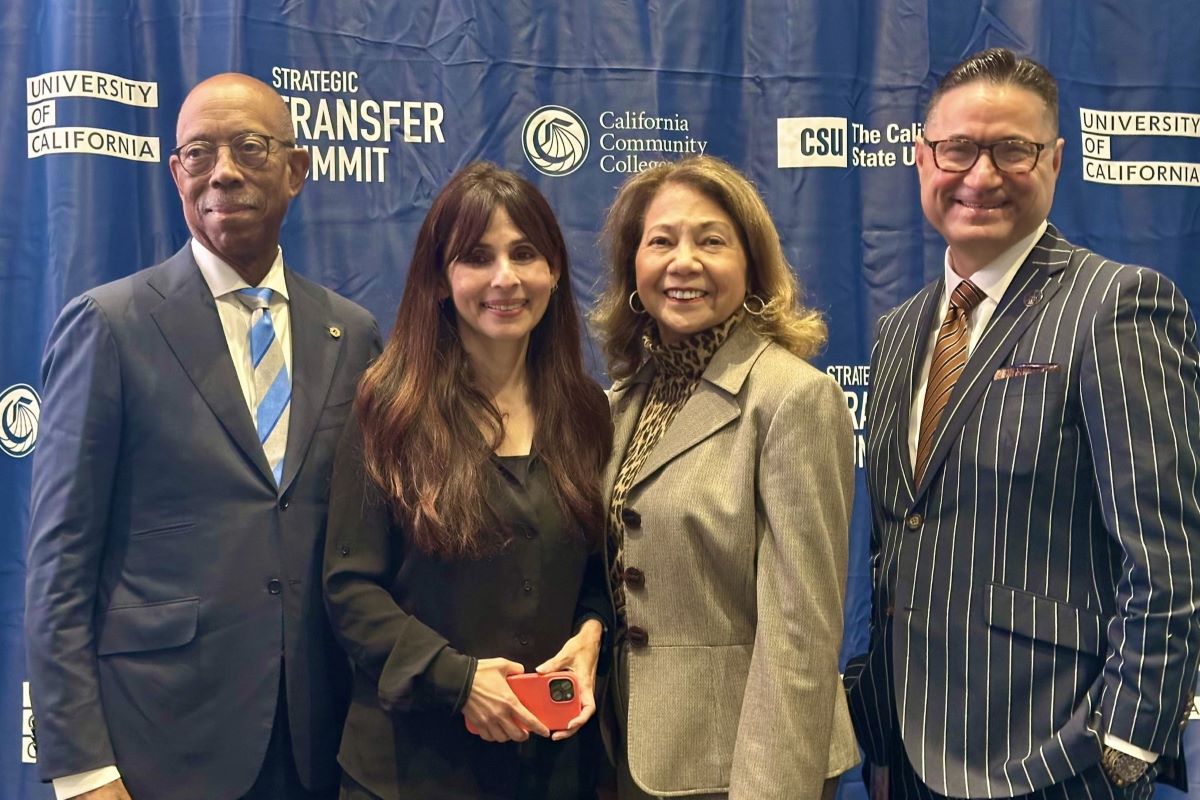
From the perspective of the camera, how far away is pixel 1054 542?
6.66 feet

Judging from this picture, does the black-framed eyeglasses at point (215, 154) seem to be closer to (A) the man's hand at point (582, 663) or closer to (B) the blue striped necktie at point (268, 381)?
(B) the blue striped necktie at point (268, 381)

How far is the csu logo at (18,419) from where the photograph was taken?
3377mm

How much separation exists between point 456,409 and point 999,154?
47.3 inches

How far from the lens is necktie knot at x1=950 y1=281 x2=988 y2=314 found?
88.8 inches

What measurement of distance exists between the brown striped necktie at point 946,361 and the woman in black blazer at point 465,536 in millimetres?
667

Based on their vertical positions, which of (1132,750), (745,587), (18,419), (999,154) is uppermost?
(999,154)

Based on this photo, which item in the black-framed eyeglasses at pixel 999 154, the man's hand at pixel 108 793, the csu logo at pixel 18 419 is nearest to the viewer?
the man's hand at pixel 108 793

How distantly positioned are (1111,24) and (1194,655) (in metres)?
2.53

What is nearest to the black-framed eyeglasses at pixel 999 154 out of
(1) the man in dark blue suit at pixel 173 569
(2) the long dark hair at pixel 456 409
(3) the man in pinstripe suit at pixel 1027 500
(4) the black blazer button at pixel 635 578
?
(3) the man in pinstripe suit at pixel 1027 500

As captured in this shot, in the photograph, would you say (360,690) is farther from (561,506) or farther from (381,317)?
(381,317)

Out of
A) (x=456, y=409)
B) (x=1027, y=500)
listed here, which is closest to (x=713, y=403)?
(x=456, y=409)

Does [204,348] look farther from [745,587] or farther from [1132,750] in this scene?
[1132,750]

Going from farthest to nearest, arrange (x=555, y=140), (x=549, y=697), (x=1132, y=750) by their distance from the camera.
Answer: (x=555, y=140) → (x=549, y=697) → (x=1132, y=750)

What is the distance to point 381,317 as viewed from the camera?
3.60 meters
